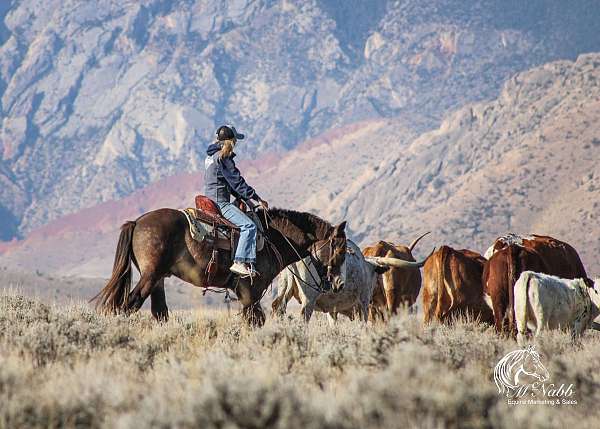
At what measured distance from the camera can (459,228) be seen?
10850 cm

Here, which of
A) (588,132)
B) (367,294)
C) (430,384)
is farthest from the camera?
(588,132)

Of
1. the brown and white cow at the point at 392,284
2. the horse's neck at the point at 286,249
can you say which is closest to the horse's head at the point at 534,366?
the horse's neck at the point at 286,249

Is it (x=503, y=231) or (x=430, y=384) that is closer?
(x=430, y=384)

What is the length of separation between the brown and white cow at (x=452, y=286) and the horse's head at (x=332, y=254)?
2.32m

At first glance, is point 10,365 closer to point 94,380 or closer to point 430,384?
point 94,380

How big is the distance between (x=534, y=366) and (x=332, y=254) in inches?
166

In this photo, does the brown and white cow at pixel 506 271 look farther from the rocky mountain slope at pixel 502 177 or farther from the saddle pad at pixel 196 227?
the rocky mountain slope at pixel 502 177

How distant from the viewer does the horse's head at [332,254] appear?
12.7 m

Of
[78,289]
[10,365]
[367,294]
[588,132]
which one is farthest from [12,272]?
[10,365]

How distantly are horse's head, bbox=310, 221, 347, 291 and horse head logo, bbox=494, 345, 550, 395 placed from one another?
3.85m

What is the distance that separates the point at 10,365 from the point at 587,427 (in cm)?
456

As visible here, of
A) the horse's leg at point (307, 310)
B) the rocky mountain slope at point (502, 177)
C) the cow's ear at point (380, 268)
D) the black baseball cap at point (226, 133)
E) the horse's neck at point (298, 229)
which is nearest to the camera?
the black baseball cap at point (226, 133)

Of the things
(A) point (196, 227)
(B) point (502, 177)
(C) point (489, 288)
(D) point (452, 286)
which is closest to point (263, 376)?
(A) point (196, 227)

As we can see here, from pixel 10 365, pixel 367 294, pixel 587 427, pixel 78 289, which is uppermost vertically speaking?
pixel 78 289
